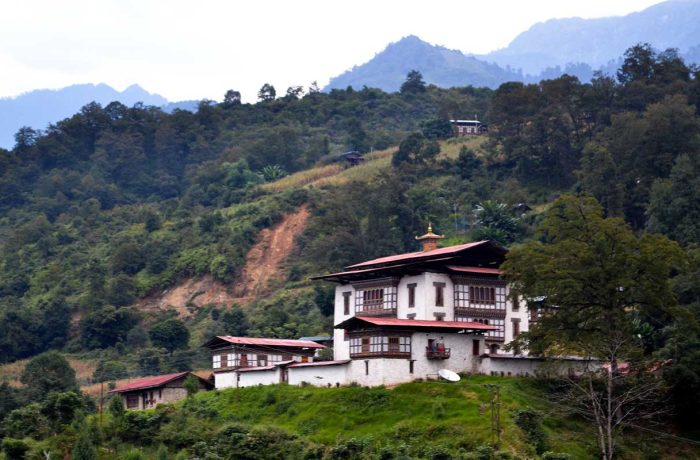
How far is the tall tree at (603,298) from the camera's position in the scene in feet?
177

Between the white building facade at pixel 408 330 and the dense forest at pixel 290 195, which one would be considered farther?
the dense forest at pixel 290 195

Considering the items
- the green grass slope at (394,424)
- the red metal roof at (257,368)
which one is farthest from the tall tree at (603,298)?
the red metal roof at (257,368)

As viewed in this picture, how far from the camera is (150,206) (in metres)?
128

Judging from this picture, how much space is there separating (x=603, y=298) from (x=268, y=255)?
54361 millimetres

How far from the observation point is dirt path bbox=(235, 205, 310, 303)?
336 ft

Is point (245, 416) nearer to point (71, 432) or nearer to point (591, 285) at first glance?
point (71, 432)

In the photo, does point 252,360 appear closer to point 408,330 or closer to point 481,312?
point 481,312

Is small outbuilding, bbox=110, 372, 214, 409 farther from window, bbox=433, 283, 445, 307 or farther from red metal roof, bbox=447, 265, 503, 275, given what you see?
red metal roof, bbox=447, 265, 503, 275

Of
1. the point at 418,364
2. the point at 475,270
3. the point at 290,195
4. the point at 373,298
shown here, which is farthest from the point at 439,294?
the point at 290,195

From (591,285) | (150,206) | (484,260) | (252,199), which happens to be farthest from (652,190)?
(150,206)

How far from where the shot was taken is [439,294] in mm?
64438

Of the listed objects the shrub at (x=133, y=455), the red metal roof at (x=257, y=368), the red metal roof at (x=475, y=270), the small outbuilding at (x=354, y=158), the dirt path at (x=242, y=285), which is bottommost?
the shrub at (x=133, y=455)

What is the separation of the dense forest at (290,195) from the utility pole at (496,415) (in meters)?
7.46

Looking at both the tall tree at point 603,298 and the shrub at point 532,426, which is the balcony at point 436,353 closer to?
the tall tree at point 603,298
